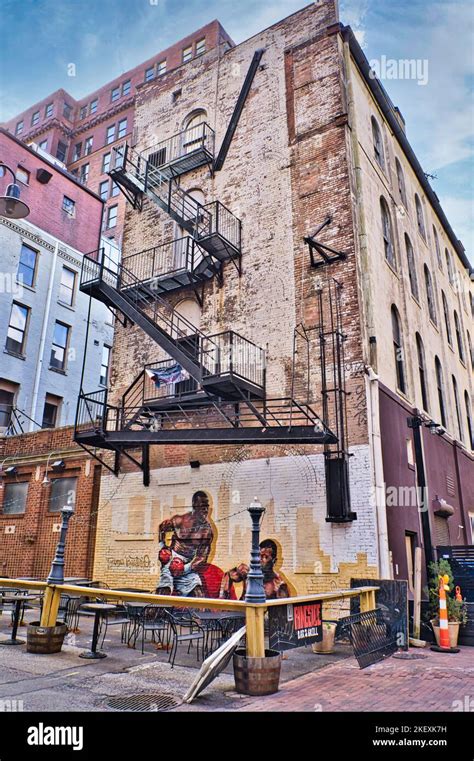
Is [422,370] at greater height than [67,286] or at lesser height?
lesser

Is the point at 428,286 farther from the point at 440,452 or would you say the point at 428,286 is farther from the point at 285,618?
the point at 285,618

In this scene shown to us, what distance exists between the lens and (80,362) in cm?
2788

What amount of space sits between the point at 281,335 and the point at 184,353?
2642mm

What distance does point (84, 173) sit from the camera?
47594mm

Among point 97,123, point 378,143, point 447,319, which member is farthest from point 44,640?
point 97,123

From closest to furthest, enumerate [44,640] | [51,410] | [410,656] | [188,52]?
Answer: [44,640] < [410,656] < [51,410] < [188,52]

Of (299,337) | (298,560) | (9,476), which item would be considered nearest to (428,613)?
(298,560)

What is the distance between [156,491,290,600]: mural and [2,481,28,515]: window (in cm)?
620

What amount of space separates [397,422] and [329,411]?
7.97 ft

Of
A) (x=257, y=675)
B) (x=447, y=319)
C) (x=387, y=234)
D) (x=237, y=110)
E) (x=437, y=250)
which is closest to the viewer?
(x=257, y=675)

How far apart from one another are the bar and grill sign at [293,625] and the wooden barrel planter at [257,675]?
0.99 ft

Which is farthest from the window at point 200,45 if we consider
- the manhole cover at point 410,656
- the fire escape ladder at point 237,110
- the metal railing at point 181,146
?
the manhole cover at point 410,656

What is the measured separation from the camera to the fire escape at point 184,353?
12.7 meters

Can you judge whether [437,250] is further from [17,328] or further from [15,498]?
[15,498]
